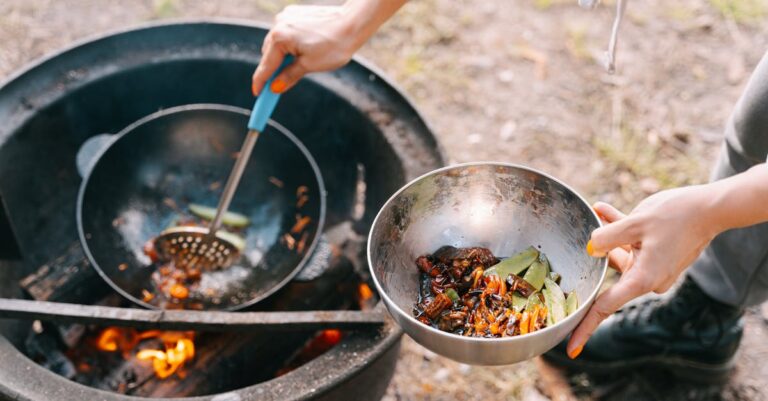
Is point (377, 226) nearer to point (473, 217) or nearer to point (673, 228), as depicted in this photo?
point (473, 217)

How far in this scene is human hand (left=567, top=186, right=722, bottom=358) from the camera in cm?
165

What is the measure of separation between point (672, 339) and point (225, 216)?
205 cm

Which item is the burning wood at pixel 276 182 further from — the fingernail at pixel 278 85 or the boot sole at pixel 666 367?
the boot sole at pixel 666 367

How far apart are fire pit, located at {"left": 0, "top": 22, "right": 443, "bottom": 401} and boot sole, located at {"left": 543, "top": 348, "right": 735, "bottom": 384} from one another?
108 centimetres

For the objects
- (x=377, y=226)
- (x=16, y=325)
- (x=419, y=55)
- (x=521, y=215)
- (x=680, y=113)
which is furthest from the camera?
(x=419, y=55)

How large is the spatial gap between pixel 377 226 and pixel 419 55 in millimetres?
2867

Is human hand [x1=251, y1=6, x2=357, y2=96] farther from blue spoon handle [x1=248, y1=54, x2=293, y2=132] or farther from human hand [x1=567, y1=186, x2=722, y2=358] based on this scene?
human hand [x1=567, y1=186, x2=722, y2=358]

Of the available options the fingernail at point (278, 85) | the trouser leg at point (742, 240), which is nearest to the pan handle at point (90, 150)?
the fingernail at point (278, 85)

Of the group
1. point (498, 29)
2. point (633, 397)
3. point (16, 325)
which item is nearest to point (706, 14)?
point (498, 29)

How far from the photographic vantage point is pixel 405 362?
3188 millimetres

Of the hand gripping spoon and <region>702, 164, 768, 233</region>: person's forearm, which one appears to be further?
the hand gripping spoon

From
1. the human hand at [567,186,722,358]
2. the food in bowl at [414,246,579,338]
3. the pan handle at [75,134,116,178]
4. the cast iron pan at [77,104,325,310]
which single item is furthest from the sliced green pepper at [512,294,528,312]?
the pan handle at [75,134,116,178]

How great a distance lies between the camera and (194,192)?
298cm

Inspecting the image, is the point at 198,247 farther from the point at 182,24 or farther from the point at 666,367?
the point at 666,367
